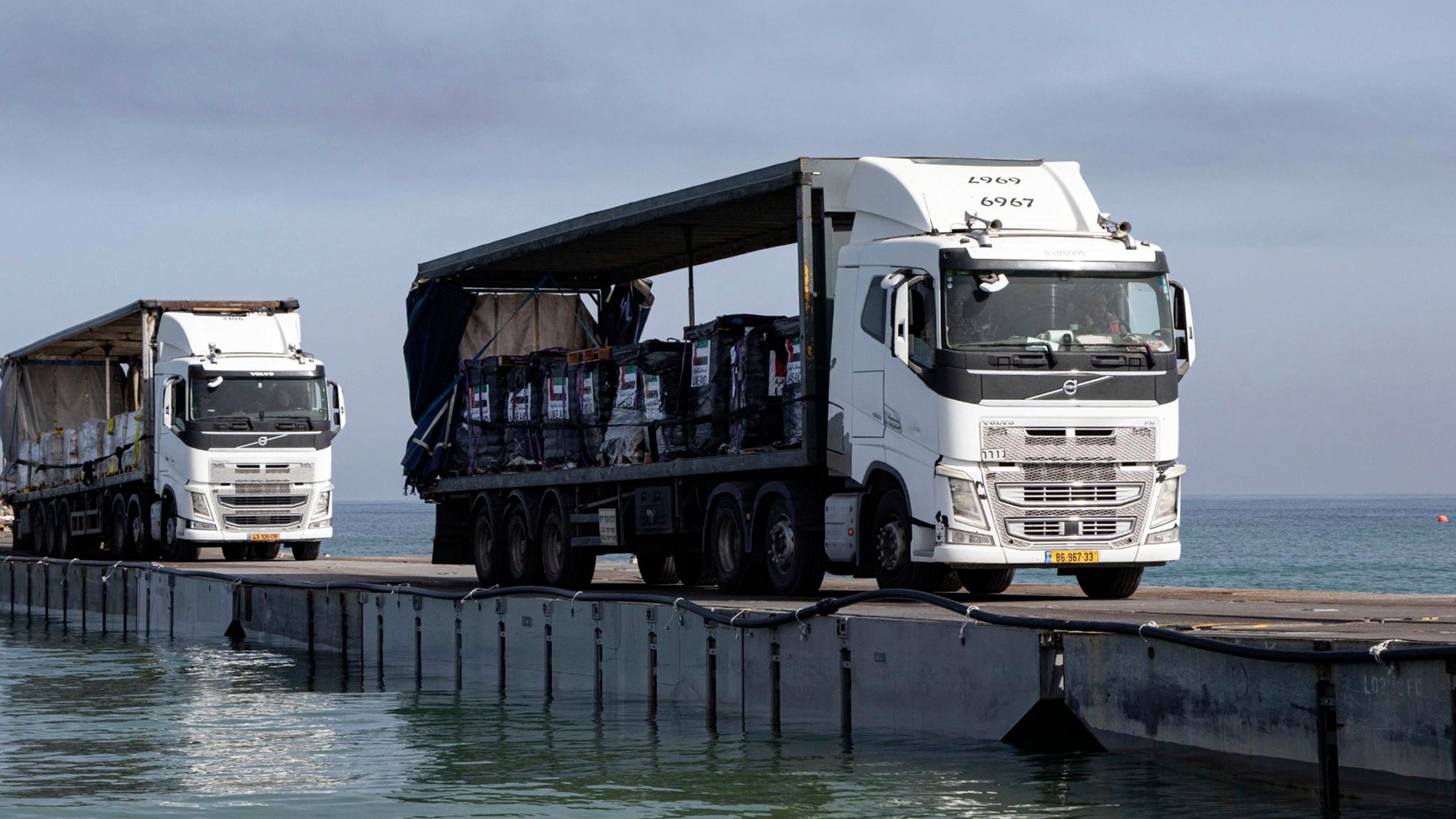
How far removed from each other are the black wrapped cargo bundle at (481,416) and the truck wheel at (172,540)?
1088 cm

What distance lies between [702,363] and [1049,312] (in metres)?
4.20

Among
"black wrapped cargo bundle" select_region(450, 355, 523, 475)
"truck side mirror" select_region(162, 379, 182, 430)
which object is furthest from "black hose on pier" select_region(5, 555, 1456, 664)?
"truck side mirror" select_region(162, 379, 182, 430)

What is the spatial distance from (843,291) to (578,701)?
4546 millimetres

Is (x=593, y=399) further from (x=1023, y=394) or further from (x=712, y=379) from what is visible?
(x=1023, y=394)

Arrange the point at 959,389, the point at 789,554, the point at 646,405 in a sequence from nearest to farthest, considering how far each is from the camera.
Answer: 1. the point at 959,389
2. the point at 789,554
3. the point at 646,405

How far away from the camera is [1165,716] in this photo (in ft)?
40.2

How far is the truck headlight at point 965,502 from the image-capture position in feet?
55.9

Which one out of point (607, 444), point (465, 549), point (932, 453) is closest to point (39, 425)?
point (465, 549)

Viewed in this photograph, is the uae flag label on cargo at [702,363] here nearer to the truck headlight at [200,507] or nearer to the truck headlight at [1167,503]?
the truck headlight at [1167,503]

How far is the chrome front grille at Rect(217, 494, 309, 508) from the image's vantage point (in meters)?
34.1

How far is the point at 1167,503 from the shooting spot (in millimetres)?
17594

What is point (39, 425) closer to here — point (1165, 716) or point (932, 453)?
point (932, 453)

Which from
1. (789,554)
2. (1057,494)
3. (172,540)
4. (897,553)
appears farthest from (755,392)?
(172,540)

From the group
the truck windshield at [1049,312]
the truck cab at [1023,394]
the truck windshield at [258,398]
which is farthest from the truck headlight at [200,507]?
the truck windshield at [1049,312]
